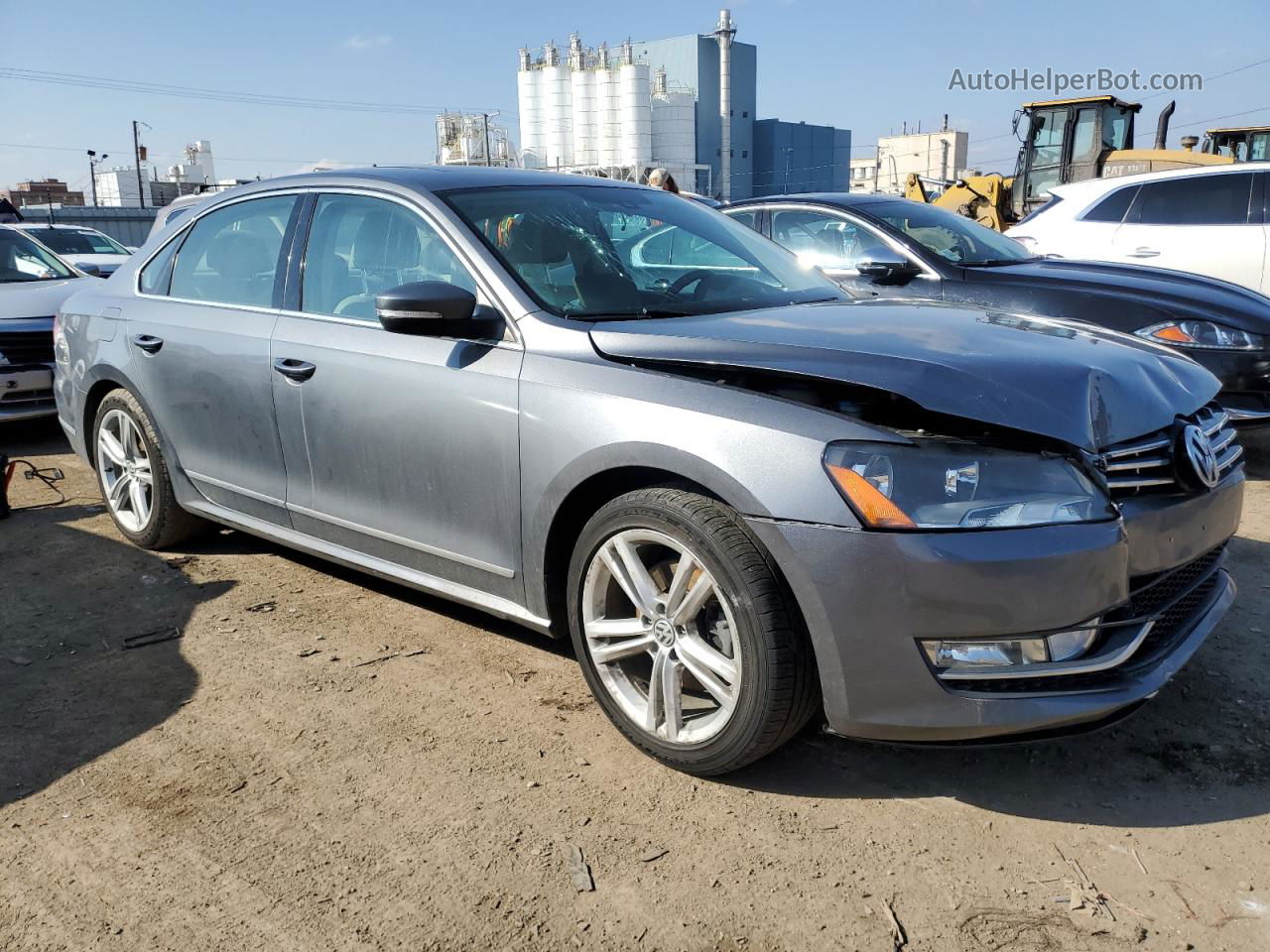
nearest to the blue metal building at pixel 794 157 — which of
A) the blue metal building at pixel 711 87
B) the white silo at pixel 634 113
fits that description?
the blue metal building at pixel 711 87

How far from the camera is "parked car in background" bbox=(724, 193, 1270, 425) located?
5.61 meters

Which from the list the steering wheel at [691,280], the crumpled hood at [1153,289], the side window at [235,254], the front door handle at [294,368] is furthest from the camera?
the crumpled hood at [1153,289]

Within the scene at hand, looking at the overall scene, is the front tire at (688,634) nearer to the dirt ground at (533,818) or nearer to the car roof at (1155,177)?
the dirt ground at (533,818)

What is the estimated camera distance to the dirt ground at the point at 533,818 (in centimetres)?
221

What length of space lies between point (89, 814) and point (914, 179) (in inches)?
730

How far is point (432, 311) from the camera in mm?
3008

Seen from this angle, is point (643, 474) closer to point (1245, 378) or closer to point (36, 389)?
point (1245, 378)

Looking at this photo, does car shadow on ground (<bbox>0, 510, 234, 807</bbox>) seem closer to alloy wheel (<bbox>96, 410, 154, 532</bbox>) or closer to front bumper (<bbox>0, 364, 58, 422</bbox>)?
alloy wheel (<bbox>96, 410, 154, 532</bbox>)

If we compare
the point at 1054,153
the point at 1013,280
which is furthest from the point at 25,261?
the point at 1054,153

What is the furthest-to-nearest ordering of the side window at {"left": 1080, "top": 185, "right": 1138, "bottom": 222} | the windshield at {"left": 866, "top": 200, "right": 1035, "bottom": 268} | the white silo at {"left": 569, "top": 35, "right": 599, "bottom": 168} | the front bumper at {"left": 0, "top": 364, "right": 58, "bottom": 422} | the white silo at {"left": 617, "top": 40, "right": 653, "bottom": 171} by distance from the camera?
the white silo at {"left": 569, "top": 35, "right": 599, "bottom": 168}
the white silo at {"left": 617, "top": 40, "right": 653, "bottom": 171}
the side window at {"left": 1080, "top": 185, "right": 1138, "bottom": 222}
the front bumper at {"left": 0, "top": 364, "right": 58, "bottom": 422}
the windshield at {"left": 866, "top": 200, "right": 1035, "bottom": 268}

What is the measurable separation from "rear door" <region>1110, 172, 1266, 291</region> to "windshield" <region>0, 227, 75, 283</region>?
839cm

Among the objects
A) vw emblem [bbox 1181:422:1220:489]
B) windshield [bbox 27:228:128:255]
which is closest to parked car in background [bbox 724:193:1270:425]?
vw emblem [bbox 1181:422:1220:489]

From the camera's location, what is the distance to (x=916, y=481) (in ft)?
7.66

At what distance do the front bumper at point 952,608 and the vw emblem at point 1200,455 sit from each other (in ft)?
0.84
